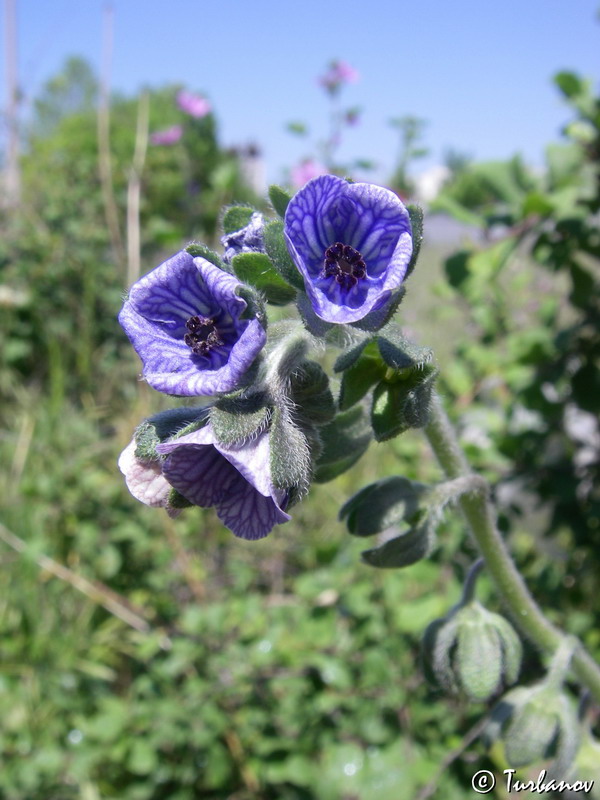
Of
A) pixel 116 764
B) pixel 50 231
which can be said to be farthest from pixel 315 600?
pixel 50 231

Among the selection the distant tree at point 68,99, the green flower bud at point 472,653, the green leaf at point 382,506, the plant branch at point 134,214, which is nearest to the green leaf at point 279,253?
the green leaf at point 382,506

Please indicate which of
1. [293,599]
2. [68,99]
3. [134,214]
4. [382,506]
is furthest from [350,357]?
[68,99]

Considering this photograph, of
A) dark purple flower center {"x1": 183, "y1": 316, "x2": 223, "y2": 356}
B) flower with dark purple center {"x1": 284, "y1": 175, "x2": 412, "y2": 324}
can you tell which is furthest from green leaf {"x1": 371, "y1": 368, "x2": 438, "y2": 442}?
dark purple flower center {"x1": 183, "y1": 316, "x2": 223, "y2": 356}

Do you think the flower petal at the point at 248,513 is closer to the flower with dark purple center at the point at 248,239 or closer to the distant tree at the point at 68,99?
the flower with dark purple center at the point at 248,239

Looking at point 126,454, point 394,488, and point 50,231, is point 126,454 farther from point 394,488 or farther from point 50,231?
point 50,231

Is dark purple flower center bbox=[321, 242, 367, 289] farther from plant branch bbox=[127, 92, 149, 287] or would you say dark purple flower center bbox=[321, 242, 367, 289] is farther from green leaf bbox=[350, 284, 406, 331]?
plant branch bbox=[127, 92, 149, 287]

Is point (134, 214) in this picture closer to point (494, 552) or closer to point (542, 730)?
point (494, 552)

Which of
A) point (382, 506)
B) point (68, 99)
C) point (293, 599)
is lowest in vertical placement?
point (68, 99)
